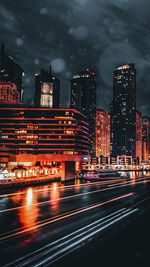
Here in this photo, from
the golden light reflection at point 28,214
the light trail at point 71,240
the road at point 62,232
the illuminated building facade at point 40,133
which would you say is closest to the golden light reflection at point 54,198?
the road at point 62,232

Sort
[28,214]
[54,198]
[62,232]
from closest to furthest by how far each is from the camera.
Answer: [62,232] → [28,214] → [54,198]

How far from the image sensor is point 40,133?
4818 inches

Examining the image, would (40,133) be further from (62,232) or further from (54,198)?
(62,232)

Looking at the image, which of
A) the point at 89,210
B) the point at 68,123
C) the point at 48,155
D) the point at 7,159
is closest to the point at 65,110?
the point at 68,123

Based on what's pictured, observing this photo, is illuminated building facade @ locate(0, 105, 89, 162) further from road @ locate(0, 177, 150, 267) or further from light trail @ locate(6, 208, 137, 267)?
light trail @ locate(6, 208, 137, 267)

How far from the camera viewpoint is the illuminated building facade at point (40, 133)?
11881 centimetres

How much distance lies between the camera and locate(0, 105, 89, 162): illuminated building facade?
118812 millimetres

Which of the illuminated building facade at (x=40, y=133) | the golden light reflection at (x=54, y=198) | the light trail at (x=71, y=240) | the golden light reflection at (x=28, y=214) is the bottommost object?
the golden light reflection at (x=54, y=198)

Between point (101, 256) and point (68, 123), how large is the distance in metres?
113

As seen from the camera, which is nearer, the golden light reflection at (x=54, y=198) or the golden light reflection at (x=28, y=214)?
the golden light reflection at (x=28, y=214)

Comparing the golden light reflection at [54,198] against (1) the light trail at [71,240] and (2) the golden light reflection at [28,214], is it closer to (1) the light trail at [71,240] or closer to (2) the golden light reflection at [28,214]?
(2) the golden light reflection at [28,214]

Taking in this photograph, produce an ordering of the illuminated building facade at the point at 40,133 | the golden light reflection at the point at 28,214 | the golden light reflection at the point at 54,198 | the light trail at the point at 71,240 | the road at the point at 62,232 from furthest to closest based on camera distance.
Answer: the illuminated building facade at the point at 40,133
the golden light reflection at the point at 54,198
the golden light reflection at the point at 28,214
the road at the point at 62,232
the light trail at the point at 71,240

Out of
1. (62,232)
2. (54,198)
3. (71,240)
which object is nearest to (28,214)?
(62,232)

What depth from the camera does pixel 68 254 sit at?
34.7 ft
